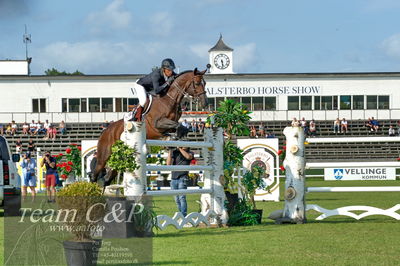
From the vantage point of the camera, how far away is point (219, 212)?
43.2ft

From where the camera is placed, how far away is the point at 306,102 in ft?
215

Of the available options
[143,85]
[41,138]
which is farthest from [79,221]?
[41,138]

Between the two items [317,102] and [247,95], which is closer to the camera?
[317,102]

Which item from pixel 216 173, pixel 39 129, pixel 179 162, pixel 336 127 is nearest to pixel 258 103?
pixel 336 127

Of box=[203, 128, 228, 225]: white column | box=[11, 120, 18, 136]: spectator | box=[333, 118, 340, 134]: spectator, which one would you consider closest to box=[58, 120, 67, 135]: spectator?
box=[11, 120, 18, 136]: spectator

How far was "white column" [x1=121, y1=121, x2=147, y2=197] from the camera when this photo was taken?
35.8 ft

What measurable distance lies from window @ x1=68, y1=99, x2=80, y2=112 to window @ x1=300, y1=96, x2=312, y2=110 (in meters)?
18.1

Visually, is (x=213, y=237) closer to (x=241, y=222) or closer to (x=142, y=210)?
(x=142, y=210)

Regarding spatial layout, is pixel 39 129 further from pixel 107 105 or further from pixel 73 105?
pixel 107 105

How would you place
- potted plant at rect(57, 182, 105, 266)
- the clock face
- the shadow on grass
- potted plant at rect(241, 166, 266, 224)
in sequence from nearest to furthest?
potted plant at rect(57, 182, 105, 266) → the shadow on grass → potted plant at rect(241, 166, 266, 224) → the clock face

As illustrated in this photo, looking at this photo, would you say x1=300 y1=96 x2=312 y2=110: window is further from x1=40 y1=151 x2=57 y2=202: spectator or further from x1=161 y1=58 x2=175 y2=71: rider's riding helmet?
x1=161 y1=58 x2=175 y2=71: rider's riding helmet

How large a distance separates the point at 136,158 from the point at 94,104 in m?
54.3

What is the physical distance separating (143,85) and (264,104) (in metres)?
49.8

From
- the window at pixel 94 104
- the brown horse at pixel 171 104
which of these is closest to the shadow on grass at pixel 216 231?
the brown horse at pixel 171 104
